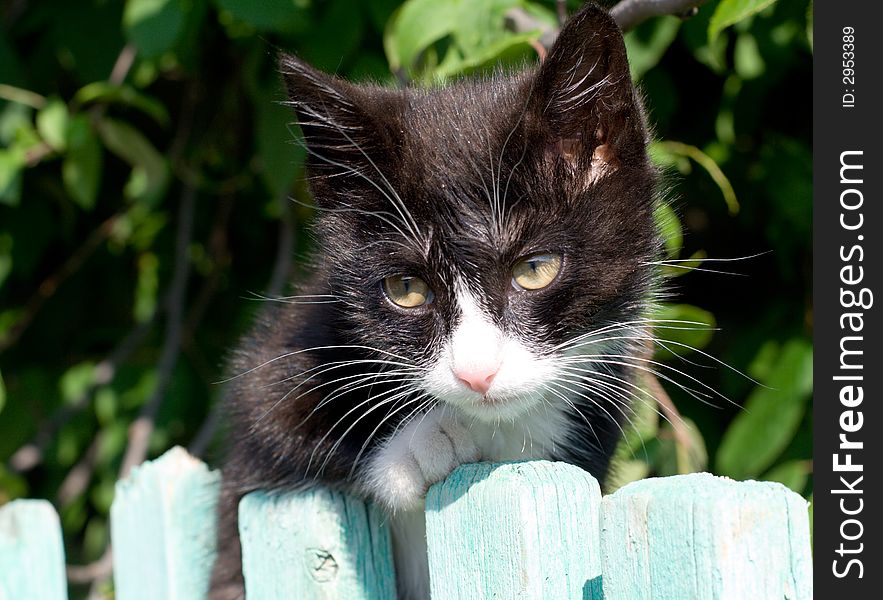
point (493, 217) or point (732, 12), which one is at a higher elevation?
point (732, 12)

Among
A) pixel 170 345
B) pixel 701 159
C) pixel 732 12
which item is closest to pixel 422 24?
pixel 732 12

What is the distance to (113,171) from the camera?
140 inches

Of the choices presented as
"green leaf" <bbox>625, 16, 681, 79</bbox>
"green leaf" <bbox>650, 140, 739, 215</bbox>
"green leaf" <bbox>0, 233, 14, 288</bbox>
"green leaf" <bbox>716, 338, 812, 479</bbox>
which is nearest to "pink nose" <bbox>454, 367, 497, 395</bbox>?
"green leaf" <bbox>650, 140, 739, 215</bbox>

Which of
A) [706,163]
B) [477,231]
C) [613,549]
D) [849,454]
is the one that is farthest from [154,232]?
[613,549]

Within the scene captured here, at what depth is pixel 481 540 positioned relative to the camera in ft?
4.12

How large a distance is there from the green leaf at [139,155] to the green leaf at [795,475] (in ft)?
6.08

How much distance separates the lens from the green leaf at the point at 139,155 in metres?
2.76

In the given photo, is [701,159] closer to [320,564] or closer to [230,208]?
[320,564]

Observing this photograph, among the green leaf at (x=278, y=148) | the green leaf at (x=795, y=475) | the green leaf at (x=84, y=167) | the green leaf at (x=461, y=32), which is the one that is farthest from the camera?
the green leaf at (x=84, y=167)

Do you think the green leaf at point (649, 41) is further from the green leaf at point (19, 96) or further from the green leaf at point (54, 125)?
the green leaf at point (19, 96)

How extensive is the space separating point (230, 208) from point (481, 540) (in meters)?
2.31

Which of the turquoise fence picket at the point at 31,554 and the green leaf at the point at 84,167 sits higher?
the green leaf at the point at 84,167

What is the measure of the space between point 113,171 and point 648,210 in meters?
2.44

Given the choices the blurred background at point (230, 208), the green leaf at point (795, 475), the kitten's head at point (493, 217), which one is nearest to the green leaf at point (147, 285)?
the blurred background at point (230, 208)
